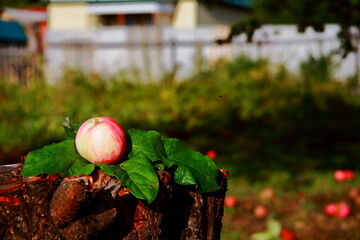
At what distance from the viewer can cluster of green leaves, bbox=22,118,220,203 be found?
1.48 meters

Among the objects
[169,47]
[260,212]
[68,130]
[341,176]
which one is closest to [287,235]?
[260,212]

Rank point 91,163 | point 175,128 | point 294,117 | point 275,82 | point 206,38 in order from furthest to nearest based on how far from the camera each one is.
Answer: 1. point 206,38
2. point 275,82
3. point 294,117
4. point 175,128
5. point 91,163

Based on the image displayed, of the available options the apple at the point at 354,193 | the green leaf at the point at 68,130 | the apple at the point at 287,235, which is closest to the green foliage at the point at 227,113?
the apple at the point at 354,193

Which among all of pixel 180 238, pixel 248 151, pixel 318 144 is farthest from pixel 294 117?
pixel 180 238

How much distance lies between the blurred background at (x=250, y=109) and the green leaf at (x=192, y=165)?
166 cm

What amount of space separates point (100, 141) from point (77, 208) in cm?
23

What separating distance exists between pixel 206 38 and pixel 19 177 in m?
14.0

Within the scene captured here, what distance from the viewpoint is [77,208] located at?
1.39 metres

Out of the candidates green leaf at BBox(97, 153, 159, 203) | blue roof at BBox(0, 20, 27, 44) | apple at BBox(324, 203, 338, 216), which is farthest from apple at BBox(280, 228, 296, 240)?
blue roof at BBox(0, 20, 27, 44)

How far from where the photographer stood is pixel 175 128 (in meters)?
7.66

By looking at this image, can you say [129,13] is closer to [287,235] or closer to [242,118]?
[242,118]

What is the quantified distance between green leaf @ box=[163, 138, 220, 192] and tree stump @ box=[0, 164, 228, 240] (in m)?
0.07

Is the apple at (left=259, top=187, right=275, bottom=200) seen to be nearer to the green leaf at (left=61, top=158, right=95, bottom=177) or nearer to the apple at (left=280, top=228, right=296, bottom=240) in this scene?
the apple at (left=280, top=228, right=296, bottom=240)

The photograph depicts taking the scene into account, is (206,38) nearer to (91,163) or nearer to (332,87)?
(332,87)
